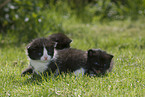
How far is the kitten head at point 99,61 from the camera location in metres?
5.21

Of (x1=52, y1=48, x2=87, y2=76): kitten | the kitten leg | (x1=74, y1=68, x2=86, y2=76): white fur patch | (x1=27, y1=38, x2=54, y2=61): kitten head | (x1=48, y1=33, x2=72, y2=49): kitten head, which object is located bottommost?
the kitten leg

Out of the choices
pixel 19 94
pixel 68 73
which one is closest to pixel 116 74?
pixel 68 73

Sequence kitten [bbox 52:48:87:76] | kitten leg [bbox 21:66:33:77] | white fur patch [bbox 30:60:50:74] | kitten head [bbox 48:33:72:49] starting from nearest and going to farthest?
white fur patch [bbox 30:60:50:74]
kitten [bbox 52:48:87:76]
kitten leg [bbox 21:66:33:77]
kitten head [bbox 48:33:72:49]

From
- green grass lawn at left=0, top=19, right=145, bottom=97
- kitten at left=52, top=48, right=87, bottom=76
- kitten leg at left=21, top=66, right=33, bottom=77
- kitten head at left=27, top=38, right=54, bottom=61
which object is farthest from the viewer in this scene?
kitten leg at left=21, top=66, right=33, bottom=77

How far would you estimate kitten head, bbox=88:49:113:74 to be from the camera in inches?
205

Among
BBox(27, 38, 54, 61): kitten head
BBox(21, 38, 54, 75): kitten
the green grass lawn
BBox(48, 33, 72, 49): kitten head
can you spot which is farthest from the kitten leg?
BBox(48, 33, 72, 49): kitten head

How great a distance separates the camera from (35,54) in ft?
16.4

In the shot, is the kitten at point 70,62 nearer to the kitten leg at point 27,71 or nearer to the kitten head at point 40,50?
the kitten head at point 40,50

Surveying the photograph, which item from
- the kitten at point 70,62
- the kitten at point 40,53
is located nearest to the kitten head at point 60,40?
the kitten at point 70,62

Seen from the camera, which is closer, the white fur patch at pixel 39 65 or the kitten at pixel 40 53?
the kitten at pixel 40 53

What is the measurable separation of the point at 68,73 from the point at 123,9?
356 inches

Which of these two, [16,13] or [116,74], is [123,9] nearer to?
[16,13]

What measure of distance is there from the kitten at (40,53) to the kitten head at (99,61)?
0.94m

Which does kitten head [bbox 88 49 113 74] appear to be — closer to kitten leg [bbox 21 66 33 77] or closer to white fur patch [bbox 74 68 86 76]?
white fur patch [bbox 74 68 86 76]
